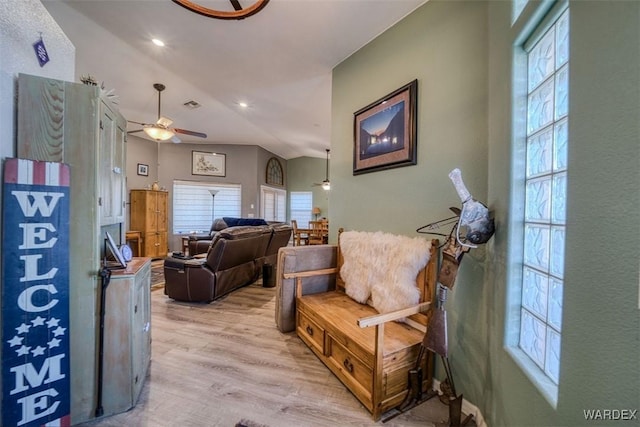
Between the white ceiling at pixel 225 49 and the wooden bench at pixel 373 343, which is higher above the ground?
the white ceiling at pixel 225 49

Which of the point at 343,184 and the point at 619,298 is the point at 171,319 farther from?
the point at 619,298

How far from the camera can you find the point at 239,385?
1873 mm

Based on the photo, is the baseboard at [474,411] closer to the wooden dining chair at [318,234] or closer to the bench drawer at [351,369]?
the bench drawer at [351,369]

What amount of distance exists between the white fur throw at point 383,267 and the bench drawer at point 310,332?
0.44 meters

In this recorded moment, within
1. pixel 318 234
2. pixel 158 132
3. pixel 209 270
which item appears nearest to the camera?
pixel 209 270

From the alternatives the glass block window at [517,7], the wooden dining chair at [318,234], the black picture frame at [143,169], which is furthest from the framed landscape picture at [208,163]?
the glass block window at [517,7]

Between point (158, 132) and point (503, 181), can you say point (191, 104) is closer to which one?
point (158, 132)

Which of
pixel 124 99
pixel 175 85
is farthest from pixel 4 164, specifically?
pixel 124 99

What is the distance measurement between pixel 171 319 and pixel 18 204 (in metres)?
2.09

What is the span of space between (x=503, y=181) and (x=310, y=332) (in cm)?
192

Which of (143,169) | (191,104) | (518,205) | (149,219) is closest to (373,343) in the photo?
(518,205)

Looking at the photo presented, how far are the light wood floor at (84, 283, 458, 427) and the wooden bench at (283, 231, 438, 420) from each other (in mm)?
115

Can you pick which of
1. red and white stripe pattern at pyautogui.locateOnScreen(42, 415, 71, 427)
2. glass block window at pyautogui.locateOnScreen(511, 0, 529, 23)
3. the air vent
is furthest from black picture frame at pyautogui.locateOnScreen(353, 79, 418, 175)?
the air vent

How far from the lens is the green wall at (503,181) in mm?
682
